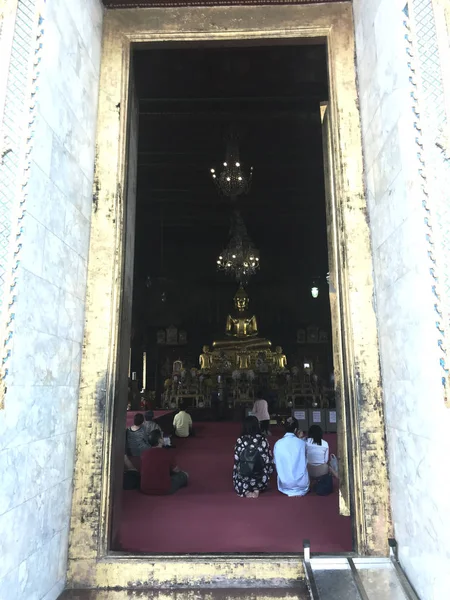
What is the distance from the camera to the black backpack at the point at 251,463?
4.35 m

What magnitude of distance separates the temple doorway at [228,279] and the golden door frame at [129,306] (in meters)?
0.22

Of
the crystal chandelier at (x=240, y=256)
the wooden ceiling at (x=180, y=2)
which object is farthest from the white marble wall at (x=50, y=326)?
the crystal chandelier at (x=240, y=256)

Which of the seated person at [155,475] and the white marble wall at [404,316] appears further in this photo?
the seated person at [155,475]

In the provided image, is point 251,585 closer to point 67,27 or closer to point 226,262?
point 67,27

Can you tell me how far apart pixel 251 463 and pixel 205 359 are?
421 inches

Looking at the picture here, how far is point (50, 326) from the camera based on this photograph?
220 centimetres

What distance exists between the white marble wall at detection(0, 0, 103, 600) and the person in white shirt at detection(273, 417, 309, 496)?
8.21 feet

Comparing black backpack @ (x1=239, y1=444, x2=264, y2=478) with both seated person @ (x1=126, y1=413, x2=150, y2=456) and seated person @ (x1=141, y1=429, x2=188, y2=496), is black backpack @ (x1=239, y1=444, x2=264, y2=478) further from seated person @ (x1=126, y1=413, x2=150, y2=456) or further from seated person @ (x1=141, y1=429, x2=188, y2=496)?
seated person @ (x1=126, y1=413, x2=150, y2=456)

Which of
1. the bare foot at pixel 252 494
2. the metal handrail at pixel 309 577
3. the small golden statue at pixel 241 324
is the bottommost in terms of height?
the bare foot at pixel 252 494

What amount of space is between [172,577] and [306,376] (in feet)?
37.8

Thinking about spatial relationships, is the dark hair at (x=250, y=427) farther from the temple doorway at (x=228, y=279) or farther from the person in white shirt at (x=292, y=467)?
the temple doorway at (x=228, y=279)

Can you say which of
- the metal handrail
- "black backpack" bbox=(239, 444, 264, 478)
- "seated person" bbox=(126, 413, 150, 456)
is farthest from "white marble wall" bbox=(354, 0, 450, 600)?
"seated person" bbox=(126, 413, 150, 456)

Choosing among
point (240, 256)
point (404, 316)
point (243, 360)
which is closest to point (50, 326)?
point (404, 316)

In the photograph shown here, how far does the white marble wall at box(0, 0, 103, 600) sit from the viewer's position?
71.9 inches
